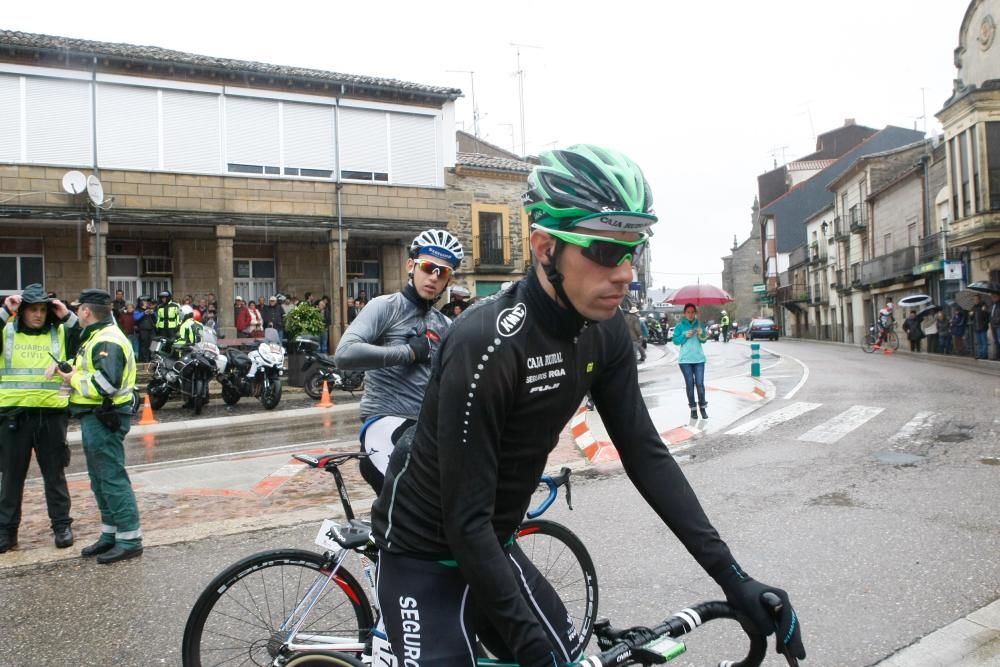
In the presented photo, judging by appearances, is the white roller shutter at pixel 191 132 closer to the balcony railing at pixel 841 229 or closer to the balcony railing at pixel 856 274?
the balcony railing at pixel 856 274

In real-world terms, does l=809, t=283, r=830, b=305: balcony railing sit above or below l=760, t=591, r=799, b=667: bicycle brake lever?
above

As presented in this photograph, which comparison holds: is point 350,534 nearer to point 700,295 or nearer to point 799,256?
point 700,295

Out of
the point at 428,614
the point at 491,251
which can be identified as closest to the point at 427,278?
the point at 428,614

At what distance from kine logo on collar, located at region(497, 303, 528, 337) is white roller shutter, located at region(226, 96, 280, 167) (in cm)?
2273

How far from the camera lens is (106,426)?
17.8 feet

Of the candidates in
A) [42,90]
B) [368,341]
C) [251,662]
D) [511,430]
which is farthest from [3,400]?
[42,90]

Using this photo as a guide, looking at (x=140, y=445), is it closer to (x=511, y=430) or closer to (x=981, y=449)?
(x=511, y=430)

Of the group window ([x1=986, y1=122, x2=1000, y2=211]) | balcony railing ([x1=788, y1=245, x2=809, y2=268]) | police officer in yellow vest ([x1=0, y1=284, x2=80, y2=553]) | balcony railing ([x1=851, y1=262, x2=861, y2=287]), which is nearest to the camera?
police officer in yellow vest ([x1=0, y1=284, x2=80, y2=553])

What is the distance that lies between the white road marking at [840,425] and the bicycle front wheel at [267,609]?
26.9ft

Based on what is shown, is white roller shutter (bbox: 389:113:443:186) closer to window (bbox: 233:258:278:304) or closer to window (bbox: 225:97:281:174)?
window (bbox: 225:97:281:174)

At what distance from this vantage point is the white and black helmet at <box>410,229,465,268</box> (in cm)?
396

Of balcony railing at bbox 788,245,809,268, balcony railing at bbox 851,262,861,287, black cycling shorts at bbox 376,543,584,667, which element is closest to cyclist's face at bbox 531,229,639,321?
black cycling shorts at bbox 376,543,584,667

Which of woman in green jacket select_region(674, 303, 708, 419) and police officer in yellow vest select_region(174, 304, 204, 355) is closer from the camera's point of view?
woman in green jacket select_region(674, 303, 708, 419)

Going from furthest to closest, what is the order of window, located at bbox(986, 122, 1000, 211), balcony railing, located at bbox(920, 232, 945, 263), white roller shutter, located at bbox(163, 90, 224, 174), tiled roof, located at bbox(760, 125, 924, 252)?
tiled roof, located at bbox(760, 125, 924, 252)
balcony railing, located at bbox(920, 232, 945, 263)
window, located at bbox(986, 122, 1000, 211)
white roller shutter, located at bbox(163, 90, 224, 174)
